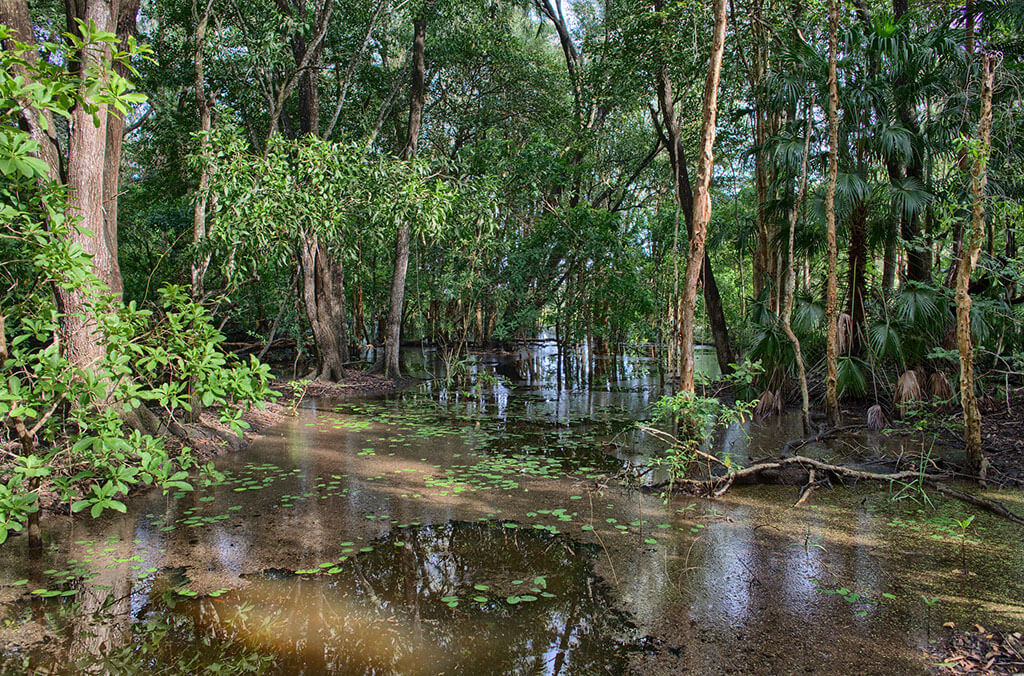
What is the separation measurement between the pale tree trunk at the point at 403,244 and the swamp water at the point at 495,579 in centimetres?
756

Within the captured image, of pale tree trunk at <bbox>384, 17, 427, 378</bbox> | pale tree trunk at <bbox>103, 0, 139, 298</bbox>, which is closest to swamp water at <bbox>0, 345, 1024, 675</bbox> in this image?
pale tree trunk at <bbox>103, 0, 139, 298</bbox>

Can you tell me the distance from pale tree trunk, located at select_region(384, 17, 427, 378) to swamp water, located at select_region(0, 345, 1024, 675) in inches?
298

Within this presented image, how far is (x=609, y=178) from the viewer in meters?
19.4

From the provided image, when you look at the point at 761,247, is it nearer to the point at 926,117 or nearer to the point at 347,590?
the point at 926,117

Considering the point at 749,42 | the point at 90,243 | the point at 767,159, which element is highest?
the point at 749,42

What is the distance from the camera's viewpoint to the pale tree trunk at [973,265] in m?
4.59

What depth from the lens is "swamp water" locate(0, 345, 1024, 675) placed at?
2.72 meters

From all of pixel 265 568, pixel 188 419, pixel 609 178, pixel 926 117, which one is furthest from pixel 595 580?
pixel 609 178

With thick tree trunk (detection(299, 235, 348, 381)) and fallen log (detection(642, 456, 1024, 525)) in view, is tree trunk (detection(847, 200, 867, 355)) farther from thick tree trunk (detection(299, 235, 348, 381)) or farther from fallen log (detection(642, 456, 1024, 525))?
thick tree trunk (detection(299, 235, 348, 381))

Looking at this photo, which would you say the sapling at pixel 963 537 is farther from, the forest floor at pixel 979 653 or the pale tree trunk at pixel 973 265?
the pale tree trunk at pixel 973 265

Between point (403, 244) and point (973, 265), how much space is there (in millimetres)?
10519

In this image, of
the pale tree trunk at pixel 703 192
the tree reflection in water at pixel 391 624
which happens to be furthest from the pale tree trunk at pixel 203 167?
the pale tree trunk at pixel 703 192

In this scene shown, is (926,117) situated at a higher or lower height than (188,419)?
higher

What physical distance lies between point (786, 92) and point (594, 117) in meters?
8.96
